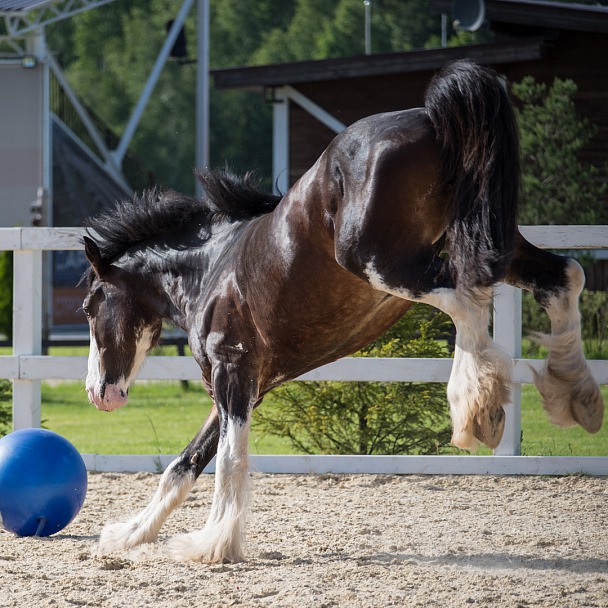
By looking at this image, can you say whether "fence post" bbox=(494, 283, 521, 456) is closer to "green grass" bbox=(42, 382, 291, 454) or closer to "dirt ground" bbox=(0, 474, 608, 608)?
"dirt ground" bbox=(0, 474, 608, 608)

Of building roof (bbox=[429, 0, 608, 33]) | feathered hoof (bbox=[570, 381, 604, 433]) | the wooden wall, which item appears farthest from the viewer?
the wooden wall

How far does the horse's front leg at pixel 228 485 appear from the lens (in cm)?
422

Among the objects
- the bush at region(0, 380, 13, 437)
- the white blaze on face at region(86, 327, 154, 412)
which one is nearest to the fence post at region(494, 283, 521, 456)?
the white blaze on face at region(86, 327, 154, 412)

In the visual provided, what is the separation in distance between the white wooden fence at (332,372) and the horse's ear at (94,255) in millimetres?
1708

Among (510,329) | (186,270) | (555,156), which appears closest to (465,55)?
(555,156)

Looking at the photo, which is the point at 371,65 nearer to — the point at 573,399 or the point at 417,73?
the point at 417,73

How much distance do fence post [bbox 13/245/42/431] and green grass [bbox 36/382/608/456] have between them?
0.60 feet

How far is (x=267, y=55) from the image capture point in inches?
1729

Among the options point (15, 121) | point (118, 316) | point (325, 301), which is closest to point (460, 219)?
point (325, 301)

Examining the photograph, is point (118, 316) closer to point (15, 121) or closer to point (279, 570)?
point (279, 570)

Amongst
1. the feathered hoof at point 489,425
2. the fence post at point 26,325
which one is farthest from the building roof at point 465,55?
the feathered hoof at point 489,425

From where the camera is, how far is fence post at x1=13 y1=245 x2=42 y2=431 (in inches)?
258

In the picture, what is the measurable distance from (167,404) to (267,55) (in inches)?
1399

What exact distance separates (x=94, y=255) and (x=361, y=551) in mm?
1973
